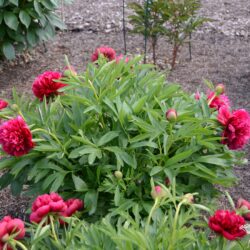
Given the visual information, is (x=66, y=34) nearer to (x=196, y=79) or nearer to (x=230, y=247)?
(x=196, y=79)

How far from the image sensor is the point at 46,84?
2596 millimetres

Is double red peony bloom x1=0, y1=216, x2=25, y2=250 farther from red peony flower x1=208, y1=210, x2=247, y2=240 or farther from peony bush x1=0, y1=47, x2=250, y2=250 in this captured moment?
red peony flower x1=208, y1=210, x2=247, y2=240

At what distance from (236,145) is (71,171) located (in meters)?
0.79

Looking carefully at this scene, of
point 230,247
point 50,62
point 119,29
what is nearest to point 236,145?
point 230,247

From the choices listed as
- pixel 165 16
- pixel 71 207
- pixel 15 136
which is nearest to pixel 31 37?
pixel 165 16

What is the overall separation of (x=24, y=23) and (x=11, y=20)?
14 centimetres

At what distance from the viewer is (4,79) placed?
16.1ft

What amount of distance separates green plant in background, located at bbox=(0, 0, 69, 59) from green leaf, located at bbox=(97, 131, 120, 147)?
240cm

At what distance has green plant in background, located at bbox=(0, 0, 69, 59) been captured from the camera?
4527 mm

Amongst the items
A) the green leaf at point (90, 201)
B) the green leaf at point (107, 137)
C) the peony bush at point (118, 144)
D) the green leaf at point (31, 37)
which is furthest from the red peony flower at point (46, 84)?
the green leaf at point (31, 37)

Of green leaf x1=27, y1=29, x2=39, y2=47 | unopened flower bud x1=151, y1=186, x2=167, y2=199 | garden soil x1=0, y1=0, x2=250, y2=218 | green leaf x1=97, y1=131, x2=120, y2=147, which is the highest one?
unopened flower bud x1=151, y1=186, x2=167, y2=199

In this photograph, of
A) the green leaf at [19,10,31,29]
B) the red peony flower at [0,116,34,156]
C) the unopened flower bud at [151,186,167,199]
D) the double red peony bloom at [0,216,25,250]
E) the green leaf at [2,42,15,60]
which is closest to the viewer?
the double red peony bloom at [0,216,25,250]

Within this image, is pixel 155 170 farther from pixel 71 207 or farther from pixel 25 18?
pixel 25 18

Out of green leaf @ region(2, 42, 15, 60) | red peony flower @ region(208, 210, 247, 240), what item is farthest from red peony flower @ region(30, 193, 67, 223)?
green leaf @ region(2, 42, 15, 60)
